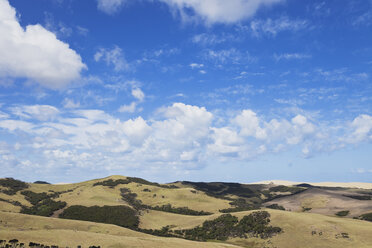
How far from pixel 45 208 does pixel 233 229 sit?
273 feet

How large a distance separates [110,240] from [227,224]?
58518 mm

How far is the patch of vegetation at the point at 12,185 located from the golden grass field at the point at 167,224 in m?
4.36

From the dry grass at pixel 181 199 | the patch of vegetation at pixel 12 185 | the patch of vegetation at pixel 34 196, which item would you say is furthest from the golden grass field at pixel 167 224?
the patch of vegetation at pixel 12 185

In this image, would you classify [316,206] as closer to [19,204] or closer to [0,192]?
[19,204]

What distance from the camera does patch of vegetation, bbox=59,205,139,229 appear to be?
10840cm

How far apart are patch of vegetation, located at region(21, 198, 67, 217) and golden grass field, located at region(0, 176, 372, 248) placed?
160 inches

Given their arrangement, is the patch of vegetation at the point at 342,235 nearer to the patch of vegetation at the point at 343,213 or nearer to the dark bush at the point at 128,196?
the patch of vegetation at the point at 343,213

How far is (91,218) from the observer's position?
111125 mm

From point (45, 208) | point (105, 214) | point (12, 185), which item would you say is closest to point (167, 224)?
point (105, 214)

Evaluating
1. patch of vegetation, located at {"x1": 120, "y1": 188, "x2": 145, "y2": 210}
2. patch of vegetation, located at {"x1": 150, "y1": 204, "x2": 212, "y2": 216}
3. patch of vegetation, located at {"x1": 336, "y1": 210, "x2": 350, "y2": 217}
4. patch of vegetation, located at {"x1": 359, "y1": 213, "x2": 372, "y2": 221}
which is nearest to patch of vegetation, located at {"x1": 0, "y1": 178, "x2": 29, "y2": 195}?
patch of vegetation, located at {"x1": 120, "y1": 188, "x2": 145, "y2": 210}

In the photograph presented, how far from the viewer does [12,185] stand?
166000 millimetres

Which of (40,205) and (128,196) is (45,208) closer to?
(40,205)

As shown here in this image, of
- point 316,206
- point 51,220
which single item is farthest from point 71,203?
point 316,206

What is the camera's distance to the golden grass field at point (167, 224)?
166 ft
